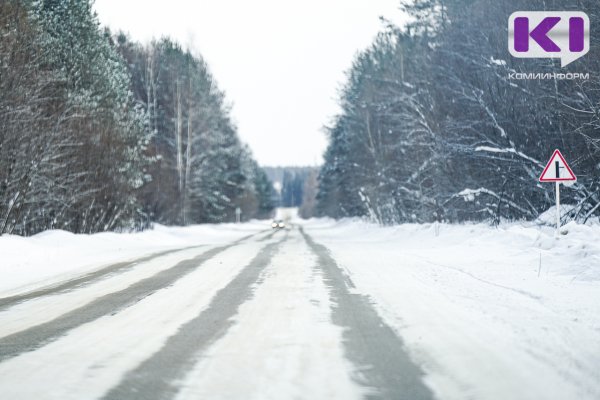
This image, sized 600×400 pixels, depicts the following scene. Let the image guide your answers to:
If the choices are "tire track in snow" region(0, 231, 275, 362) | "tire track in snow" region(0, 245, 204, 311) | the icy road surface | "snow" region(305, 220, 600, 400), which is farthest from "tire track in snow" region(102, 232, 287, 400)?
"tire track in snow" region(0, 245, 204, 311)

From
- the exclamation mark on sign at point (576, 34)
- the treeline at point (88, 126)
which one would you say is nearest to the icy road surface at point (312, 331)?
the exclamation mark on sign at point (576, 34)

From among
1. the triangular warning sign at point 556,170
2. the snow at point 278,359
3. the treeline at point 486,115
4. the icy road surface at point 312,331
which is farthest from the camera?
the treeline at point 486,115

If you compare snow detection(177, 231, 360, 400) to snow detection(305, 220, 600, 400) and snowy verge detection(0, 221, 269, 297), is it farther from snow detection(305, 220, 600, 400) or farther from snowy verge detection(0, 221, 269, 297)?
snowy verge detection(0, 221, 269, 297)

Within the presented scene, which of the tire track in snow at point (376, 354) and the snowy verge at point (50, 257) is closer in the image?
the tire track in snow at point (376, 354)

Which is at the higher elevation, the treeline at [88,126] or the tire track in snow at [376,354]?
the treeline at [88,126]

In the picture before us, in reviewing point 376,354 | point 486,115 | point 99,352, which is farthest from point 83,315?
point 486,115

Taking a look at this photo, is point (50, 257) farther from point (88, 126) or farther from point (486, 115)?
point (486, 115)

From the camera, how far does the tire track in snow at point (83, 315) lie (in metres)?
4.87

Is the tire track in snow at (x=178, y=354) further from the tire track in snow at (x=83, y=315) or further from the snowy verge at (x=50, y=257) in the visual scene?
the snowy verge at (x=50, y=257)

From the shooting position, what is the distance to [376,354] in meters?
4.38

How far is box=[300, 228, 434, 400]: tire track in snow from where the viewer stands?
11.6 feet

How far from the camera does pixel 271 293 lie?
25.4 feet

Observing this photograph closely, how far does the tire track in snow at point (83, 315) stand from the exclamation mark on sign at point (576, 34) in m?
11.7

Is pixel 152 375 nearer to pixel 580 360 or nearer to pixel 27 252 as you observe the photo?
pixel 580 360
